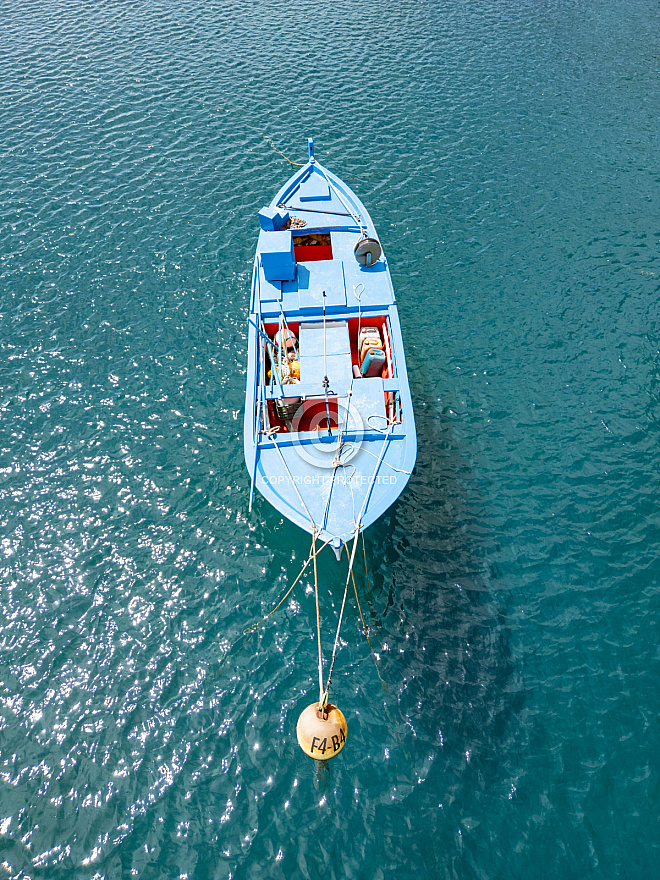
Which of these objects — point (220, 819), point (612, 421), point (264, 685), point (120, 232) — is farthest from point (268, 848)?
point (120, 232)

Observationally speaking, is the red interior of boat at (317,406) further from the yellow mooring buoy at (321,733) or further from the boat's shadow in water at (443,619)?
the yellow mooring buoy at (321,733)

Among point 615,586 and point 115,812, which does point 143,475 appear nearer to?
point 115,812

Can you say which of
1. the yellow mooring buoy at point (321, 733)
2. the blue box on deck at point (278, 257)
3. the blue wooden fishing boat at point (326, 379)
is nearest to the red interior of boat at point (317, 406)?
the blue wooden fishing boat at point (326, 379)

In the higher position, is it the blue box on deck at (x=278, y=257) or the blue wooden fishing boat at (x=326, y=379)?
the blue box on deck at (x=278, y=257)

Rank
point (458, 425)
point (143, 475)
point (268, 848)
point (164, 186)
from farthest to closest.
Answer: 1. point (164, 186)
2. point (458, 425)
3. point (143, 475)
4. point (268, 848)

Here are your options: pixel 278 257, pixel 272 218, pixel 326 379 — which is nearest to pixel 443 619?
pixel 326 379

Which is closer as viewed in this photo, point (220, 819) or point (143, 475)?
point (220, 819)
